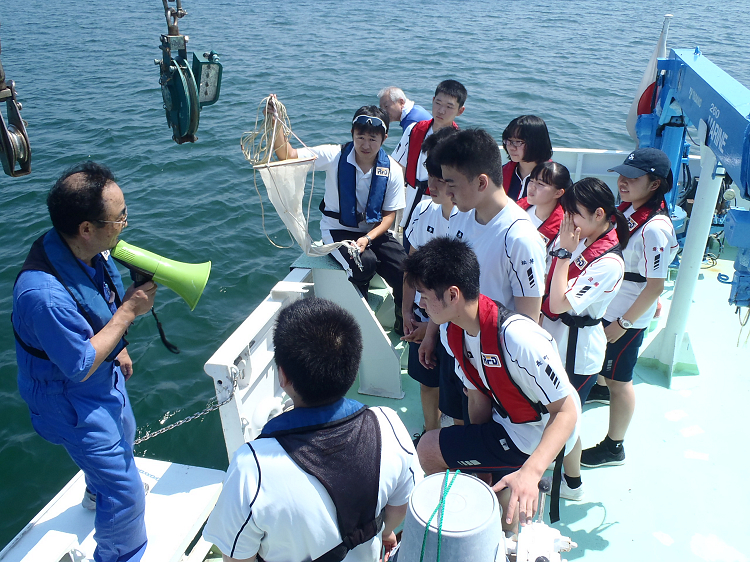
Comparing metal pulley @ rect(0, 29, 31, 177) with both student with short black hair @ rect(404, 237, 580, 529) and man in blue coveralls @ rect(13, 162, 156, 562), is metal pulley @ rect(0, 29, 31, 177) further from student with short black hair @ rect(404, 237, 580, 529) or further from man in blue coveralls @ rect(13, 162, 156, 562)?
student with short black hair @ rect(404, 237, 580, 529)

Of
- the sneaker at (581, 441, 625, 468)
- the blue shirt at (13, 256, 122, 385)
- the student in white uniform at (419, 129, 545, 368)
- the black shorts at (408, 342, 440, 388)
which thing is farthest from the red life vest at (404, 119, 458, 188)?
the blue shirt at (13, 256, 122, 385)

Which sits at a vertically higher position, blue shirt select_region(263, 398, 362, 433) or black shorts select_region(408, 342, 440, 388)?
blue shirt select_region(263, 398, 362, 433)

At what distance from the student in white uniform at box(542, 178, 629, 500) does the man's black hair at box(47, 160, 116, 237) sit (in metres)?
1.99

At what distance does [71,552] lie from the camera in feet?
8.11

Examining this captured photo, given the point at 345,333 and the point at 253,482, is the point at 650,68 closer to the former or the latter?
the point at 345,333

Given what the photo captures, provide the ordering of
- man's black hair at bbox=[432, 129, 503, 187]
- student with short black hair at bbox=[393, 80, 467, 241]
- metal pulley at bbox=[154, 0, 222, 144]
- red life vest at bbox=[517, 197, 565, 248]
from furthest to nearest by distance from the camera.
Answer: student with short black hair at bbox=[393, 80, 467, 241]
red life vest at bbox=[517, 197, 565, 248]
metal pulley at bbox=[154, 0, 222, 144]
man's black hair at bbox=[432, 129, 503, 187]

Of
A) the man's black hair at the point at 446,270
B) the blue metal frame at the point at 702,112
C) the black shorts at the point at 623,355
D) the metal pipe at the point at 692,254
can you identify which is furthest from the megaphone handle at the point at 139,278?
the metal pipe at the point at 692,254

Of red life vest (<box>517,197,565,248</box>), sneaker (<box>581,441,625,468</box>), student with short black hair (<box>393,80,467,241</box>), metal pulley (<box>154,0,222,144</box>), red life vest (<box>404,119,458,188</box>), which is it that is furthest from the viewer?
red life vest (<box>404,119,458,188</box>)

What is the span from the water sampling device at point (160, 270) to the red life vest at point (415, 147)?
2402 millimetres

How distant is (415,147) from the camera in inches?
181

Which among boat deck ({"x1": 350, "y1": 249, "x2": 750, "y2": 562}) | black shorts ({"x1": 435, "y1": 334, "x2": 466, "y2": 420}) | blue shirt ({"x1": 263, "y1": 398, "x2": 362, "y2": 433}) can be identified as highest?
blue shirt ({"x1": 263, "y1": 398, "x2": 362, "y2": 433})

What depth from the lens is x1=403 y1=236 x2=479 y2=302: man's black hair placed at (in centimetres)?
207

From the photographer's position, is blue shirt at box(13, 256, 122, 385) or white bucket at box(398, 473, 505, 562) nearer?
→ white bucket at box(398, 473, 505, 562)

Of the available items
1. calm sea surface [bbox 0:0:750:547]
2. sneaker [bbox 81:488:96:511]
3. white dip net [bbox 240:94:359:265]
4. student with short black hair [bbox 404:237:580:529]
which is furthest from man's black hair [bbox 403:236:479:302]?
calm sea surface [bbox 0:0:750:547]
